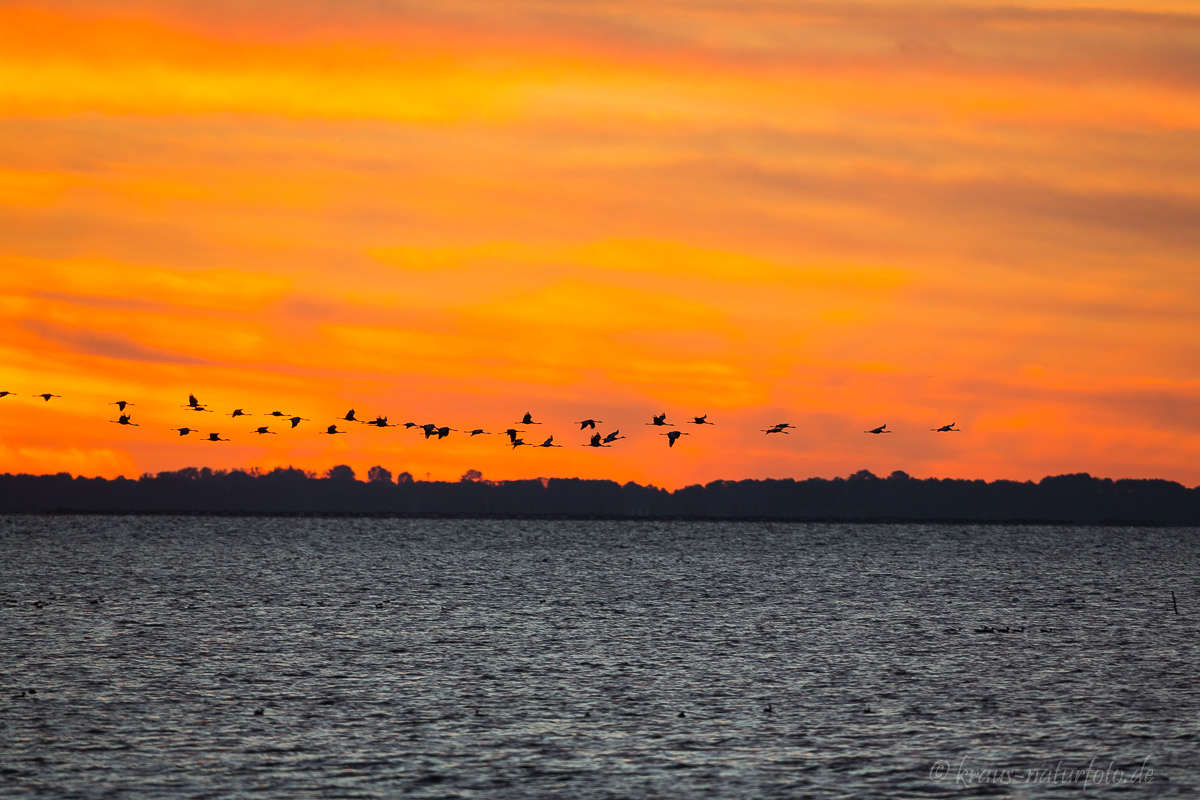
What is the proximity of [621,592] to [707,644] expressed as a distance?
45.9 meters

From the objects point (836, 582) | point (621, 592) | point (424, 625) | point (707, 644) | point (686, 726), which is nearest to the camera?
point (686, 726)

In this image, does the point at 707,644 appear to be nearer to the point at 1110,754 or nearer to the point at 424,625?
the point at 424,625

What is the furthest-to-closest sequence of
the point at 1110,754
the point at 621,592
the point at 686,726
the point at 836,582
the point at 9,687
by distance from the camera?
the point at 836,582
the point at 621,592
the point at 9,687
the point at 686,726
the point at 1110,754

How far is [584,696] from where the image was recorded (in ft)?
170

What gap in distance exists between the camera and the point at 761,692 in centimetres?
5347

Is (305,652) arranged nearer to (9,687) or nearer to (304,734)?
(9,687)

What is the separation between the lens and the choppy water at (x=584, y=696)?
37625mm

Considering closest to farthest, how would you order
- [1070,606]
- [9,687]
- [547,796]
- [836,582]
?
1. [547,796]
2. [9,687]
3. [1070,606]
4. [836,582]

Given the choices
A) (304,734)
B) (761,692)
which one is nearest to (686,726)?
(761,692)

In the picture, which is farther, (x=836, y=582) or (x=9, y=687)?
(x=836, y=582)

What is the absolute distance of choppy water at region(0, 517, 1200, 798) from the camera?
37625 millimetres

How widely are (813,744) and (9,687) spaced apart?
1267 inches

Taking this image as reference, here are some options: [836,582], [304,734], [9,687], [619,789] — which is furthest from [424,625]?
[836,582]

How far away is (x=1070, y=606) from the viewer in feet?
346
